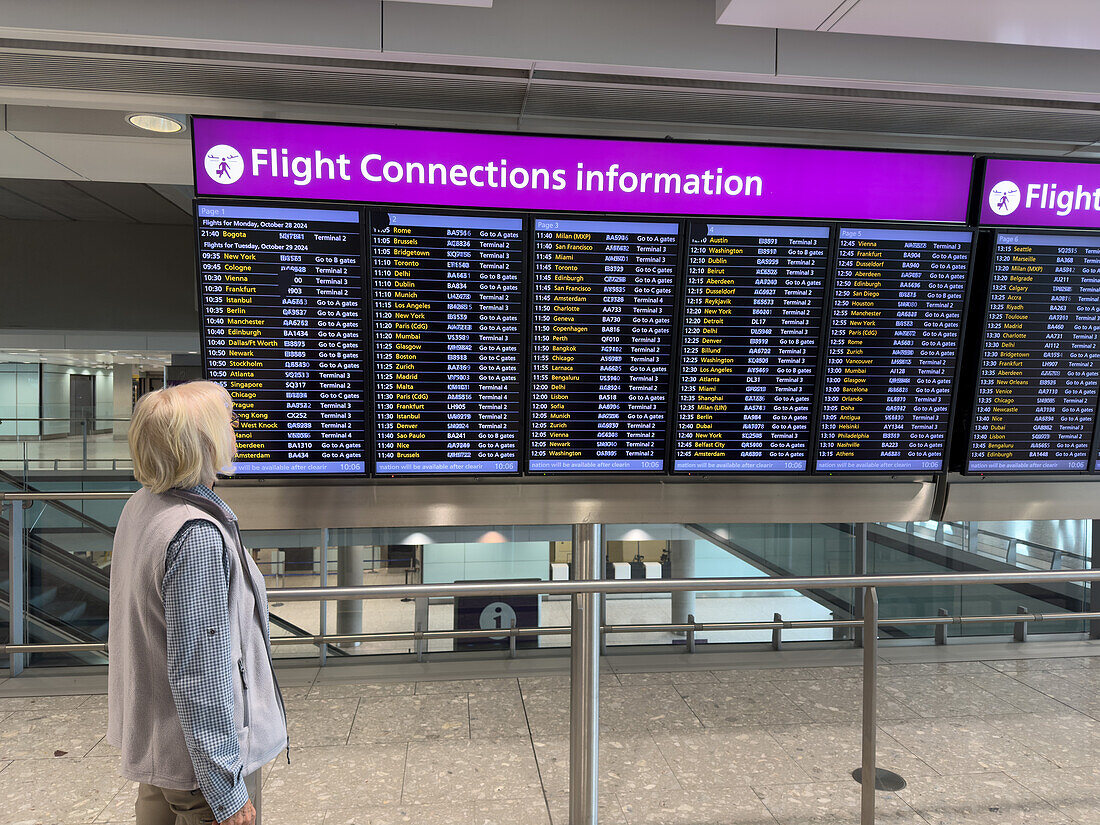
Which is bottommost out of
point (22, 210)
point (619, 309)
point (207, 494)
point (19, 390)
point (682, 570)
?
point (682, 570)

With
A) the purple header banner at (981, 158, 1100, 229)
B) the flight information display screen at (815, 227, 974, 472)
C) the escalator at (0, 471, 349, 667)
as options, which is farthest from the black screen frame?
the escalator at (0, 471, 349, 667)

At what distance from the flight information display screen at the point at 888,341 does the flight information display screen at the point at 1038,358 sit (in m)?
0.19

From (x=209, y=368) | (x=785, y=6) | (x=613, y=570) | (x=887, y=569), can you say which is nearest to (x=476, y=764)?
(x=209, y=368)

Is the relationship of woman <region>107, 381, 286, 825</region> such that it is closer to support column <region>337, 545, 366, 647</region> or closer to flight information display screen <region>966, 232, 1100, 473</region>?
flight information display screen <region>966, 232, 1100, 473</region>

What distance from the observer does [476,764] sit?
332cm

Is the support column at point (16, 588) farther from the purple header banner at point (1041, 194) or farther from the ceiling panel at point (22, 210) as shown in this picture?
the purple header banner at point (1041, 194)

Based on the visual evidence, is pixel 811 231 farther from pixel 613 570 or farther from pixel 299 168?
pixel 613 570

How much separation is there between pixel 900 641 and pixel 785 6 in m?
4.40

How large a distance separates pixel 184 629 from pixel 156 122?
2608 millimetres

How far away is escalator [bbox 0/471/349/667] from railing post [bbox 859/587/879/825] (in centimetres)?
342

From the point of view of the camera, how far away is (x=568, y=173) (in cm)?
317

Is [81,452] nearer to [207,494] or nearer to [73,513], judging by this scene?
[73,513]

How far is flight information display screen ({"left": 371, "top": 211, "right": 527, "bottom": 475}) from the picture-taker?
305cm

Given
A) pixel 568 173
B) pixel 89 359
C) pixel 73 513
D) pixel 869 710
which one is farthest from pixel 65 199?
pixel 89 359
